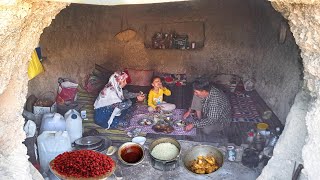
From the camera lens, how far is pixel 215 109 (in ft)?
19.8


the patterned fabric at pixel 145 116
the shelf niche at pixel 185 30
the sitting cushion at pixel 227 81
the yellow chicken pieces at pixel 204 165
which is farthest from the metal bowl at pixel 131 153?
the shelf niche at pixel 185 30

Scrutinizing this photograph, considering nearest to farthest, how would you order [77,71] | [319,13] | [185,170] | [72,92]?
1. [319,13]
2. [185,170]
3. [72,92]
4. [77,71]

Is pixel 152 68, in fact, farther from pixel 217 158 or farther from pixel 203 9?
pixel 217 158

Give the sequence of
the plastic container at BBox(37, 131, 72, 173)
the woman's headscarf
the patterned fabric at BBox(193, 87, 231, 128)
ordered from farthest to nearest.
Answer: the woman's headscarf, the patterned fabric at BBox(193, 87, 231, 128), the plastic container at BBox(37, 131, 72, 173)

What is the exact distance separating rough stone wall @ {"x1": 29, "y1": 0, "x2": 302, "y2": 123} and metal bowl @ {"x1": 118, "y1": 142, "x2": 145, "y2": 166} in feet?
8.76

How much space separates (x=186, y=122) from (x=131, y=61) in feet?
10.4

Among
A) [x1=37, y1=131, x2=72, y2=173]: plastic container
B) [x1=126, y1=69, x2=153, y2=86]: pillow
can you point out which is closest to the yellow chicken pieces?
[x1=37, y1=131, x2=72, y2=173]: plastic container

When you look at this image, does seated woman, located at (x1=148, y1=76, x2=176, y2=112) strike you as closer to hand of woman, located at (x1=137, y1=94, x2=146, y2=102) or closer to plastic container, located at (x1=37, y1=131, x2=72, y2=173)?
hand of woman, located at (x1=137, y1=94, x2=146, y2=102)

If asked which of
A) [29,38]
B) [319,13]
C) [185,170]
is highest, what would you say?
[319,13]

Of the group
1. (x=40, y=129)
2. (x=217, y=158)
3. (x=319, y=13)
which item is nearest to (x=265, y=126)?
(x=217, y=158)

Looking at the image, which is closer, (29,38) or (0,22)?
(0,22)

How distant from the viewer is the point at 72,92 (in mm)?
7129

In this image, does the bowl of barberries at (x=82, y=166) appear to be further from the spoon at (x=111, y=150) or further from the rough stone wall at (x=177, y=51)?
the rough stone wall at (x=177, y=51)

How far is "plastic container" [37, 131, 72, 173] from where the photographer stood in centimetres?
502
